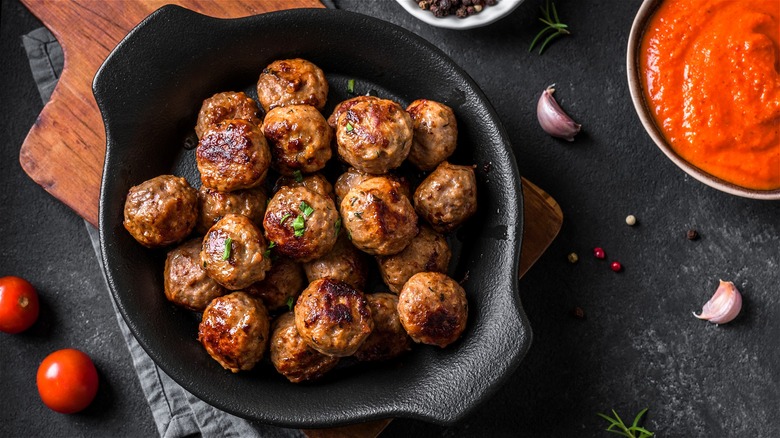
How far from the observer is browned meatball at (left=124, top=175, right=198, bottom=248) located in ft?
12.1

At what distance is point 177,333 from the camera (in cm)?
399

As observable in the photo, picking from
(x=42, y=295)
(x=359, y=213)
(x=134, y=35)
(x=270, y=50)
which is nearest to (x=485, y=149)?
(x=359, y=213)

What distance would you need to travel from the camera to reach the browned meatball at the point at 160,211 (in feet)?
12.1

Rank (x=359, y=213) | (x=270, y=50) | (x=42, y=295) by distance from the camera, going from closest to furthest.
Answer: (x=359, y=213) → (x=270, y=50) → (x=42, y=295)

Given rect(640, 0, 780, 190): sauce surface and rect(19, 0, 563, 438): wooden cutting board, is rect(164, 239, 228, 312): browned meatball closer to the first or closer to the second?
rect(19, 0, 563, 438): wooden cutting board

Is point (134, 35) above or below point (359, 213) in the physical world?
above

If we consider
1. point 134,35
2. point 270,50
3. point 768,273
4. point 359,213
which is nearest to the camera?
point 359,213

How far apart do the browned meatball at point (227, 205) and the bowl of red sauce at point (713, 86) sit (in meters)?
2.22

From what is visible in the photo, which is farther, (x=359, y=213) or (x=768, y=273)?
(x=768, y=273)

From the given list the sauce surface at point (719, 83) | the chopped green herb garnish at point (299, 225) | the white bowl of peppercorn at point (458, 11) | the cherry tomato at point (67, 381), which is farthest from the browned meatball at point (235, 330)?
the sauce surface at point (719, 83)

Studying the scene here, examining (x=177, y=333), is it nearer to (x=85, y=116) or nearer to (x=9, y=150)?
(x=85, y=116)

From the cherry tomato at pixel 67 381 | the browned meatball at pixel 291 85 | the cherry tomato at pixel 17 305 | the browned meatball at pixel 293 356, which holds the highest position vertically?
the browned meatball at pixel 291 85

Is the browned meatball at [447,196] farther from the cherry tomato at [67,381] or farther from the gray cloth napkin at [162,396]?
the cherry tomato at [67,381]

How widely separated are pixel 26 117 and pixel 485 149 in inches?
125
